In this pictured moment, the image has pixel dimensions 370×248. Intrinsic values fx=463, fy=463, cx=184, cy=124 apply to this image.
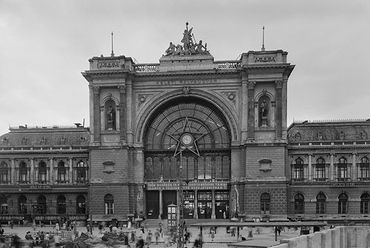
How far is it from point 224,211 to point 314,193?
1321 cm

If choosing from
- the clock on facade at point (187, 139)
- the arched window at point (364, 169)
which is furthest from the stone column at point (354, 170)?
the clock on facade at point (187, 139)

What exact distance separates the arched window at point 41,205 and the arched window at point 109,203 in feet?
36.6

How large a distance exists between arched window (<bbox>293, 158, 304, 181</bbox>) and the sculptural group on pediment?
2076 centimetres

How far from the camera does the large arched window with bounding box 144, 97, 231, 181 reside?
224 feet

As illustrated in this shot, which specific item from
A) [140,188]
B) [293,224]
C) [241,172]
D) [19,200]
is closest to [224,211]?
[241,172]

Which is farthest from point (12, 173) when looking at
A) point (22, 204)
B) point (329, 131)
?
point (329, 131)

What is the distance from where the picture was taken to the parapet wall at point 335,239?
24.2 metres

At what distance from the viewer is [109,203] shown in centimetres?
6638

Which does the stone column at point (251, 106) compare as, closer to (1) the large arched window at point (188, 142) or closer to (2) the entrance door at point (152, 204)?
(1) the large arched window at point (188, 142)

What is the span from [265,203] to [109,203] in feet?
72.5

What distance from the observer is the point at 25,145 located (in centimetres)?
7244

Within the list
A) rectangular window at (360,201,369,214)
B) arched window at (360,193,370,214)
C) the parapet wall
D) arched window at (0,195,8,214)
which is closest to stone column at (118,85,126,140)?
arched window at (0,195,8,214)

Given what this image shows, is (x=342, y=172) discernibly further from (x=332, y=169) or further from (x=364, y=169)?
(x=364, y=169)

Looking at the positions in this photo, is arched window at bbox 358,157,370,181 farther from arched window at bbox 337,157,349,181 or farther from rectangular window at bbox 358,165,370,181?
arched window at bbox 337,157,349,181
